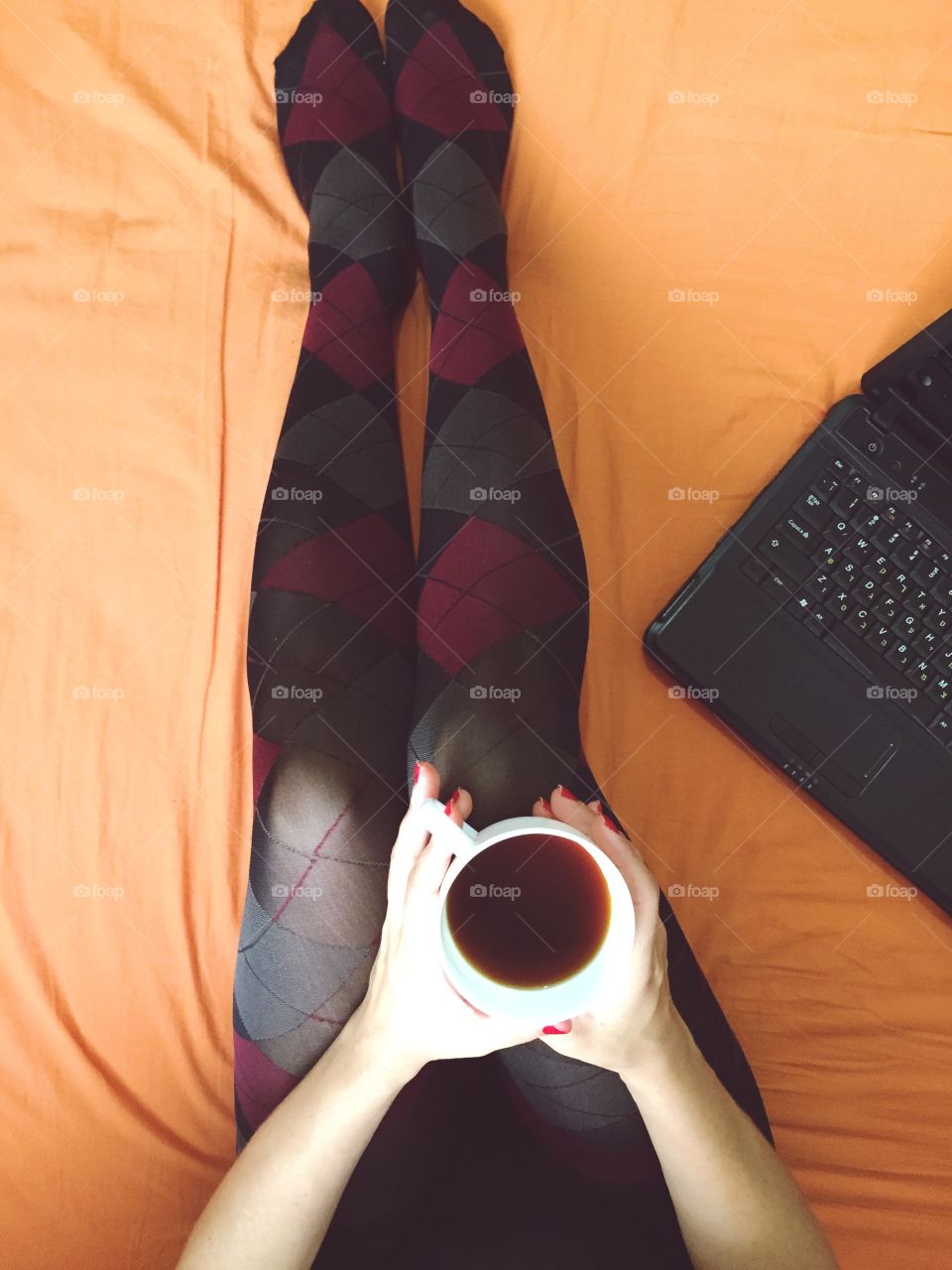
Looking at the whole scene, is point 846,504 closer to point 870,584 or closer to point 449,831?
point 870,584

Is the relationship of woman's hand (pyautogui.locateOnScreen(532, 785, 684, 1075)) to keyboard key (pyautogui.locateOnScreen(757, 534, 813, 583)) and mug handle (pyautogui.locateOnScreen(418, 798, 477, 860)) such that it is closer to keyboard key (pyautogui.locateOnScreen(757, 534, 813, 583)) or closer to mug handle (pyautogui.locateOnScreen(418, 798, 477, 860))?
mug handle (pyautogui.locateOnScreen(418, 798, 477, 860))

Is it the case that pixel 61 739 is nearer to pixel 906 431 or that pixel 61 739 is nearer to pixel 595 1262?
pixel 595 1262

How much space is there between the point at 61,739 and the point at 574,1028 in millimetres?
509

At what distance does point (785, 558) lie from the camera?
2.23 feet

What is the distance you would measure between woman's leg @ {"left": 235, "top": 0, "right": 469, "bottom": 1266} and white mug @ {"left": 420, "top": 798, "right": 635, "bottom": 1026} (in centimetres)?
23

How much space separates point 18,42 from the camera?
0.85 metres

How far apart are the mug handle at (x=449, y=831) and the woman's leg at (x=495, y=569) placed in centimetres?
19

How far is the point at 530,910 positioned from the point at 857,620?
0.37 meters

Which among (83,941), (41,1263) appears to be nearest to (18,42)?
(83,941)

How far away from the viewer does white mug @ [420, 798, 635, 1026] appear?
42 centimetres

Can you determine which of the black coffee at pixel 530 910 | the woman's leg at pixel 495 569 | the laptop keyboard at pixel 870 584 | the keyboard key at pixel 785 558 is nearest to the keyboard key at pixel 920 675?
the laptop keyboard at pixel 870 584

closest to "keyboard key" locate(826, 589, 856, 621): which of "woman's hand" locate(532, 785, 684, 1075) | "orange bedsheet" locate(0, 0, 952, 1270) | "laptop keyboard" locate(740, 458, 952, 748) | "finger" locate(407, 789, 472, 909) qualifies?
"laptop keyboard" locate(740, 458, 952, 748)

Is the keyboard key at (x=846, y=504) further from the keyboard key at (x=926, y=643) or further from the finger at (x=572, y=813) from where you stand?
the finger at (x=572, y=813)

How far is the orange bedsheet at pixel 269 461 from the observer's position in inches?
27.4
